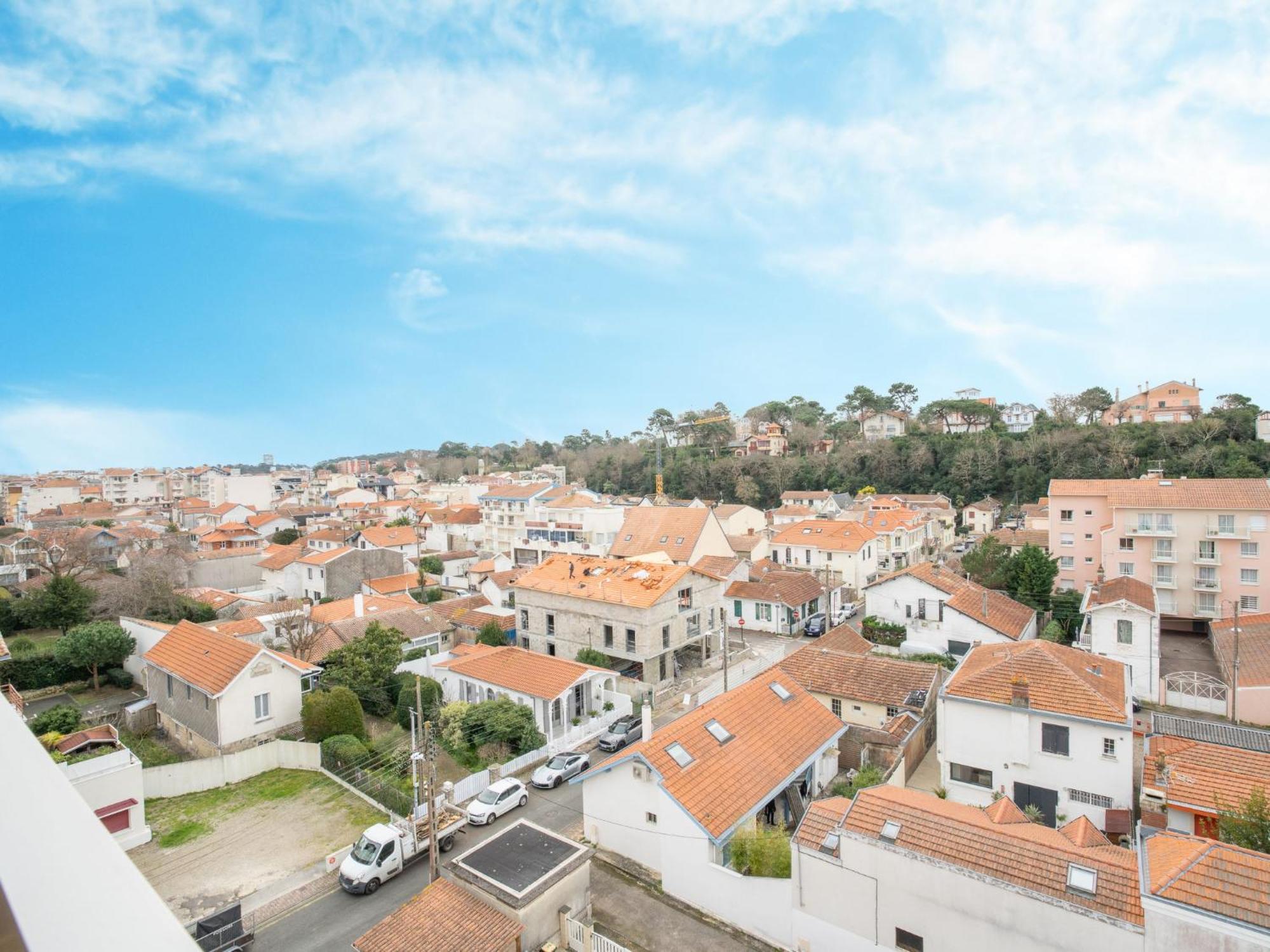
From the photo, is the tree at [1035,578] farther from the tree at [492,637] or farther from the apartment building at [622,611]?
the tree at [492,637]

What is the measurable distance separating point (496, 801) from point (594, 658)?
10.6m

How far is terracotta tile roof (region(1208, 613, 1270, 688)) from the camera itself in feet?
→ 76.5

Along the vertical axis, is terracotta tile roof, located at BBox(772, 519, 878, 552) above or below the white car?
above

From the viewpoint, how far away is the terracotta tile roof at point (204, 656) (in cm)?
2119

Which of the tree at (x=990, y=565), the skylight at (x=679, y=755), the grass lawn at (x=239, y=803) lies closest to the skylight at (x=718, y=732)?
the skylight at (x=679, y=755)

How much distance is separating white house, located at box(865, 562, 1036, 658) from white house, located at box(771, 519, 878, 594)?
8.38 m

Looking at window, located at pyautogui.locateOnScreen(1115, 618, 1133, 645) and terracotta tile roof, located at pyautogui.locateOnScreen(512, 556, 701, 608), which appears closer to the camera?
window, located at pyautogui.locateOnScreen(1115, 618, 1133, 645)

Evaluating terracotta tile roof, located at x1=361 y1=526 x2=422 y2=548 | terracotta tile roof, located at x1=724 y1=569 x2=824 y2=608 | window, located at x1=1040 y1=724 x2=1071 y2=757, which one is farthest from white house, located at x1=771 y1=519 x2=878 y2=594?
terracotta tile roof, located at x1=361 y1=526 x2=422 y2=548

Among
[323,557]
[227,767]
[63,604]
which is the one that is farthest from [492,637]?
[63,604]

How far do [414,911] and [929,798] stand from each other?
9590mm

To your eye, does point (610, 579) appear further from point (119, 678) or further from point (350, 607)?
point (119, 678)

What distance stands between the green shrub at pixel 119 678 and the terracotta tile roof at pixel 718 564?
2523cm

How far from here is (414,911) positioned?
39.7ft

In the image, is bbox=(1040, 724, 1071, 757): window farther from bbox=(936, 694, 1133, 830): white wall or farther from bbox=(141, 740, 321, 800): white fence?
bbox=(141, 740, 321, 800): white fence
